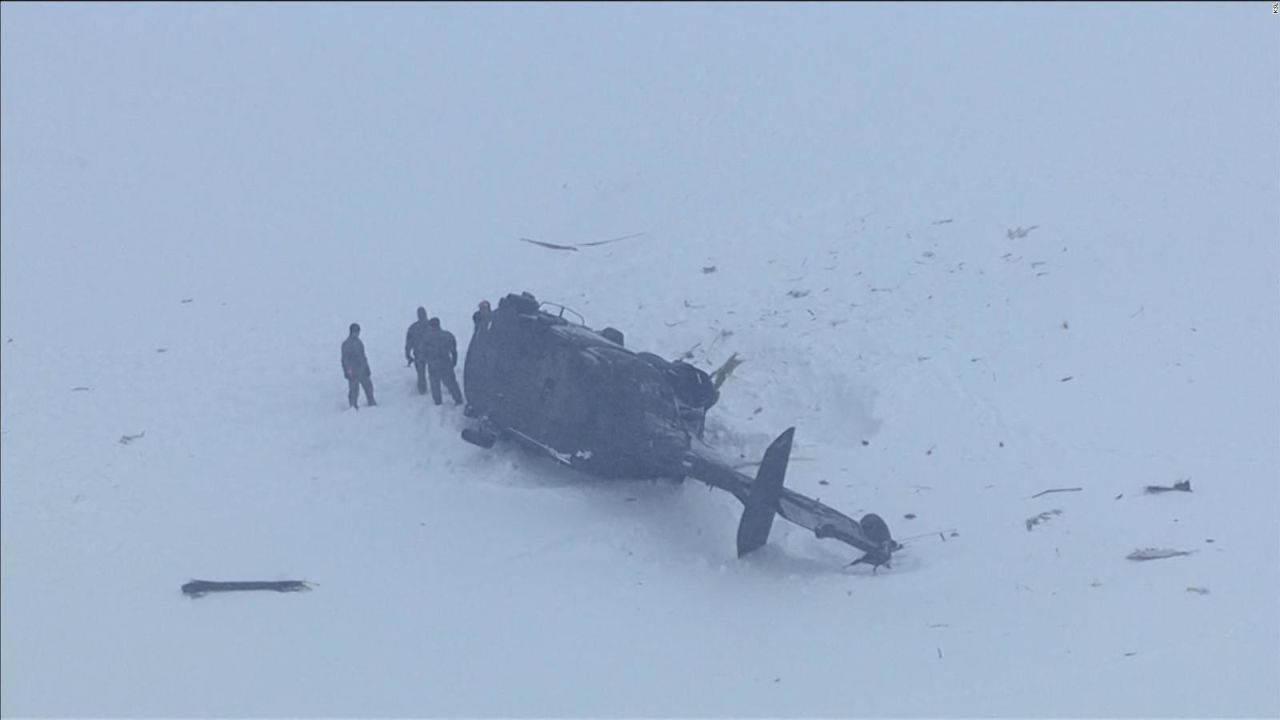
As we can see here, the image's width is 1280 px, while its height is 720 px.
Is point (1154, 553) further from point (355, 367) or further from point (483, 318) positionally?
point (355, 367)

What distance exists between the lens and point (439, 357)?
18.5 m

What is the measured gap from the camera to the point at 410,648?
42.5 ft

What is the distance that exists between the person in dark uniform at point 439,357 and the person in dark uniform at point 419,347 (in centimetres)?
12

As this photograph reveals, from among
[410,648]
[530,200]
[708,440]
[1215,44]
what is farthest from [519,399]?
[1215,44]

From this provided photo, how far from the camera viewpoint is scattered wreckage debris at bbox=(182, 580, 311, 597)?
542 inches

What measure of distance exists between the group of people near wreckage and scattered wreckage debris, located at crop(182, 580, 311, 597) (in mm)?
5042

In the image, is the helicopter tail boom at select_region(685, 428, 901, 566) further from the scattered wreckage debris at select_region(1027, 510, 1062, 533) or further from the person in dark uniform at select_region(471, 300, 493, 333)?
the person in dark uniform at select_region(471, 300, 493, 333)

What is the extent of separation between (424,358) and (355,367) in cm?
103

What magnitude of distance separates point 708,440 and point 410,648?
6.25 m

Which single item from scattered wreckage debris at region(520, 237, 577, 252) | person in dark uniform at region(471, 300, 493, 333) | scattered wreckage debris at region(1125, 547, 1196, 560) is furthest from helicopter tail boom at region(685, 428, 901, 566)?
scattered wreckage debris at region(520, 237, 577, 252)

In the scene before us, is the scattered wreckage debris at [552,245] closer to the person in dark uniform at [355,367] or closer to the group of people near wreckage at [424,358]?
the group of people near wreckage at [424,358]

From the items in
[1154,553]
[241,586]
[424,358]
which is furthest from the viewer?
[424,358]

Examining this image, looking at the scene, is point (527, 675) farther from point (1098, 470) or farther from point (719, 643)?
point (1098, 470)

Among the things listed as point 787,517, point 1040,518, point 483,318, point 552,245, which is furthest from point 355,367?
point 1040,518
